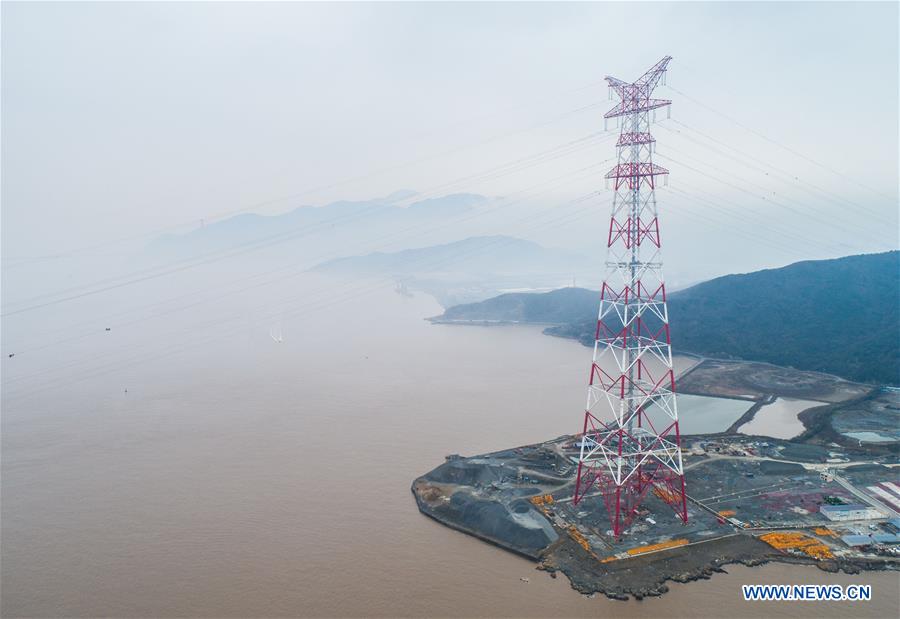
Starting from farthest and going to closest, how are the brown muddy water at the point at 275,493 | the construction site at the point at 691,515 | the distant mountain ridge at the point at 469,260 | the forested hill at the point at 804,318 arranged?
the distant mountain ridge at the point at 469,260
the forested hill at the point at 804,318
the construction site at the point at 691,515
the brown muddy water at the point at 275,493

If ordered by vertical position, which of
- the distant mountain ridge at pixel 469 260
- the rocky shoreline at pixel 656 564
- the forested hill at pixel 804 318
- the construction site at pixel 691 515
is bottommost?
the rocky shoreline at pixel 656 564

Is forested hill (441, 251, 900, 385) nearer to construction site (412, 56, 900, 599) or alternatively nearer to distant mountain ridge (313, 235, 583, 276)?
construction site (412, 56, 900, 599)

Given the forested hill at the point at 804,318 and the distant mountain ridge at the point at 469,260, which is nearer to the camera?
the forested hill at the point at 804,318

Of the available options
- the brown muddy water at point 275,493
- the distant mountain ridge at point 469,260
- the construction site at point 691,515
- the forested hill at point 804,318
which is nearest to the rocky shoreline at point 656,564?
the construction site at point 691,515

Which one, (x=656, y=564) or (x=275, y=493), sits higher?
(x=275, y=493)

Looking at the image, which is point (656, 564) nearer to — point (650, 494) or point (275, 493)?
point (650, 494)

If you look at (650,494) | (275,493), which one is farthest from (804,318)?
(275,493)

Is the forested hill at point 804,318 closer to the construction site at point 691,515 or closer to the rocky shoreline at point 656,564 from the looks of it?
the construction site at point 691,515
